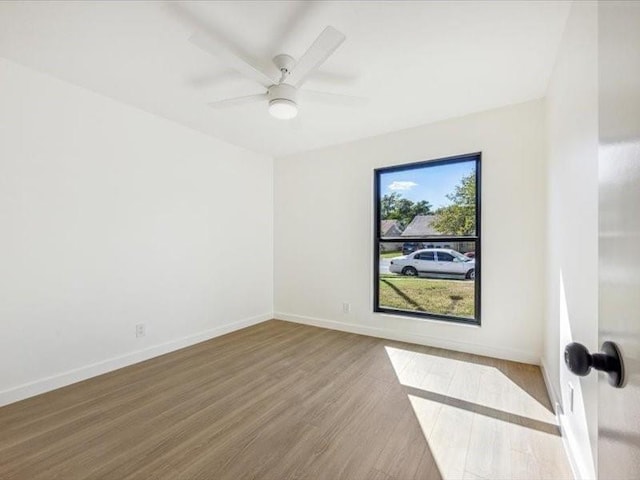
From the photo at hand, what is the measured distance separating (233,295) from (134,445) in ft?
7.42

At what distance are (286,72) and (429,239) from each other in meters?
2.29

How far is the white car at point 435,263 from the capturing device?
10.5ft

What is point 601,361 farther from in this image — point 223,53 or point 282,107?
point 282,107

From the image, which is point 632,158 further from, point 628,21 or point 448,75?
point 448,75

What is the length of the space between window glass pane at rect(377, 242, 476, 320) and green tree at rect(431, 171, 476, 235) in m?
0.22

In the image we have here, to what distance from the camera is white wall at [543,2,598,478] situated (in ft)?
4.16

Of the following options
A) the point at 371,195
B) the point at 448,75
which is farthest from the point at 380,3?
the point at 371,195

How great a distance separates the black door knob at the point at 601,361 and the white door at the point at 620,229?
0.02 m

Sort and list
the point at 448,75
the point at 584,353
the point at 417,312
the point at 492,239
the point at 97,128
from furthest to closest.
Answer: the point at 417,312 → the point at 492,239 → the point at 97,128 → the point at 448,75 → the point at 584,353

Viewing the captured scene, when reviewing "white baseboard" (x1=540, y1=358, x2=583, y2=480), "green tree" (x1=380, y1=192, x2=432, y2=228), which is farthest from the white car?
"white baseboard" (x1=540, y1=358, x2=583, y2=480)

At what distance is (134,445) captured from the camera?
1.73 metres

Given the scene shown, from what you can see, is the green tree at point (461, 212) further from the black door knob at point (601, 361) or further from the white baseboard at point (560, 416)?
the black door knob at point (601, 361)

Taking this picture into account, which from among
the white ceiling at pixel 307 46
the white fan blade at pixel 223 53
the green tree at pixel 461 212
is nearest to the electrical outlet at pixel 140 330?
the white ceiling at pixel 307 46

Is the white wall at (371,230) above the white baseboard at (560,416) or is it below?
above
